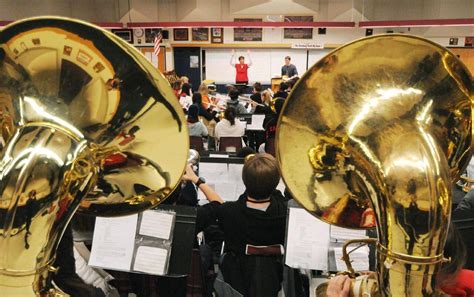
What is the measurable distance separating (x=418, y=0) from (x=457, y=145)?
12287 mm

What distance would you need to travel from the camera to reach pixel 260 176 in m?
1.82

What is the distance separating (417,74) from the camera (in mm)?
889

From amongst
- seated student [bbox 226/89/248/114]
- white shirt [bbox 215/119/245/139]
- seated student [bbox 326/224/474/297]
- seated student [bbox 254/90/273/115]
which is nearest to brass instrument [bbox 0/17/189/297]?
seated student [bbox 326/224/474/297]

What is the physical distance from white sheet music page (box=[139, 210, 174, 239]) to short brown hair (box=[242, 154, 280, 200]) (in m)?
0.37

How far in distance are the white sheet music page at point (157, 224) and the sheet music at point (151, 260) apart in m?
0.06

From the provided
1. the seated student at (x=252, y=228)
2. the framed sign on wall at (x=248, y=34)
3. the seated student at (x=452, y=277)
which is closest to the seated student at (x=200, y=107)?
the seated student at (x=252, y=228)

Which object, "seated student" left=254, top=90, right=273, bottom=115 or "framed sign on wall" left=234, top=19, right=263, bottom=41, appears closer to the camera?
"seated student" left=254, top=90, right=273, bottom=115

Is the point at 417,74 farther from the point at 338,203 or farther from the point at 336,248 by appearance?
the point at 336,248

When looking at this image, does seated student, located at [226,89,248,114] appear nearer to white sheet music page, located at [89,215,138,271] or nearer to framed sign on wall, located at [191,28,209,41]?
white sheet music page, located at [89,215,138,271]

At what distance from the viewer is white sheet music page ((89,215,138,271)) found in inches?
70.7

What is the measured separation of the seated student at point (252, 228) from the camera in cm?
185

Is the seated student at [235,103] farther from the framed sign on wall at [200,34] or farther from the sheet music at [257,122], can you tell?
the framed sign on wall at [200,34]

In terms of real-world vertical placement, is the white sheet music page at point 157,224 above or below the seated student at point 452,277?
below

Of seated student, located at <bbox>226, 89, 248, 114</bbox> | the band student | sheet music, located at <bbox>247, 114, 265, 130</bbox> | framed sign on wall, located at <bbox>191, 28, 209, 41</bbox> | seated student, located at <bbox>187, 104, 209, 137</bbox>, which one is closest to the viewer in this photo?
seated student, located at <bbox>187, 104, 209, 137</bbox>
